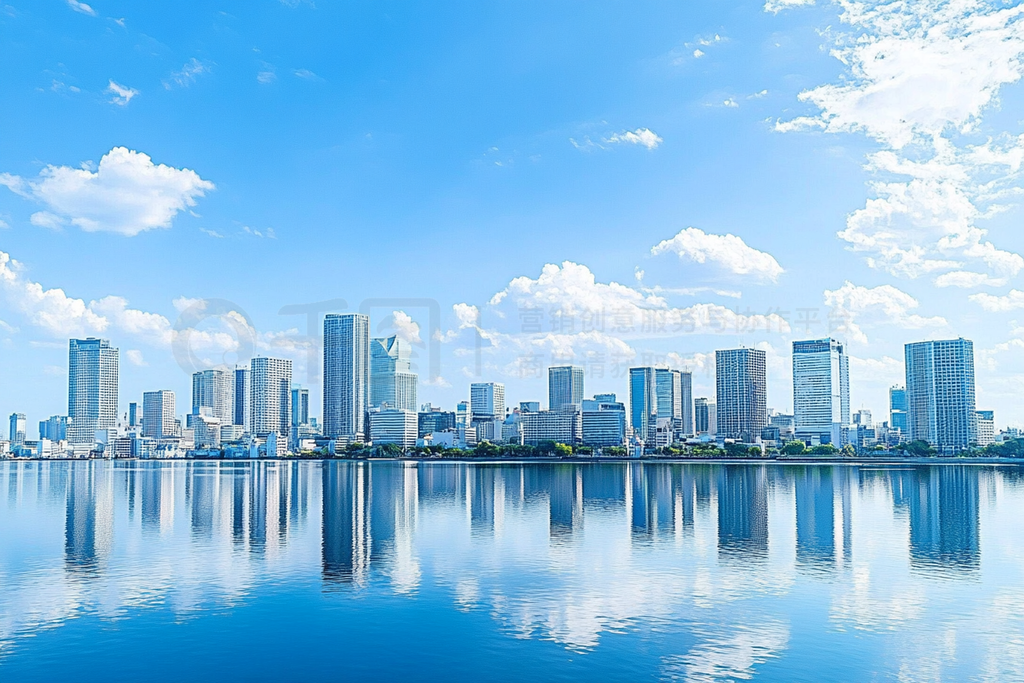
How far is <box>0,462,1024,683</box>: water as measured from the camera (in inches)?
965

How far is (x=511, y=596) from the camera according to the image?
3306cm

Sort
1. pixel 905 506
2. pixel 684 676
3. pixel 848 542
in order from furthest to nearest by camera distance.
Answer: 1. pixel 905 506
2. pixel 848 542
3. pixel 684 676

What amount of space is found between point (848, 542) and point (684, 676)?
29256mm

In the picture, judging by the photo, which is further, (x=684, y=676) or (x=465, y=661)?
(x=465, y=661)

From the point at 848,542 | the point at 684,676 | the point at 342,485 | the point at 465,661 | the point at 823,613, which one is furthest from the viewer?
the point at 342,485

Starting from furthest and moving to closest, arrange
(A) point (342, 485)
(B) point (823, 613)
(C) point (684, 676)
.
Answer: (A) point (342, 485) → (B) point (823, 613) → (C) point (684, 676)

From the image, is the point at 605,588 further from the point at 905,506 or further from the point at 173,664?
the point at 905,506

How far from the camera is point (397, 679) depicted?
23.3 meters

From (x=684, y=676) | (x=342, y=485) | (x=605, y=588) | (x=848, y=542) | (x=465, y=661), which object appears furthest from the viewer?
(x=342, y=485)

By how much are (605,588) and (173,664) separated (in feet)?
56.2

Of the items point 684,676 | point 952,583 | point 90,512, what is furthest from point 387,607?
point 90,512

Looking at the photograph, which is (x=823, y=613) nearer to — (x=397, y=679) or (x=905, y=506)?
(x=397, y=679)

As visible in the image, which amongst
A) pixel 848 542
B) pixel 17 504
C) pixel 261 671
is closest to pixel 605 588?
pixel 261 671

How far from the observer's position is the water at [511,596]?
80.4ft
